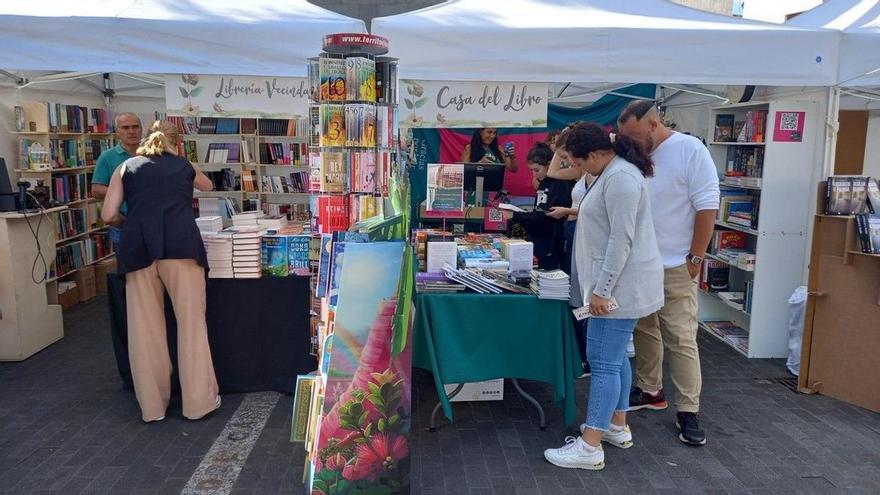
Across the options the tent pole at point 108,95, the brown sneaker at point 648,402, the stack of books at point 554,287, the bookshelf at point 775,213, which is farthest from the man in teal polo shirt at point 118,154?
the bookshelf at point 775,213

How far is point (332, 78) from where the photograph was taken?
309 cm

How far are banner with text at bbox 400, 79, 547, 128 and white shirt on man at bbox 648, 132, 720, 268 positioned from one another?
4.36 ft

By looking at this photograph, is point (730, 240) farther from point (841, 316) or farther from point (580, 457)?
point (580, 457)

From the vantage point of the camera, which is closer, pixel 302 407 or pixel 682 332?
pixel 302 407

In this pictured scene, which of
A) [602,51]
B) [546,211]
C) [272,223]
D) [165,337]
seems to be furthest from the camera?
[546,211]

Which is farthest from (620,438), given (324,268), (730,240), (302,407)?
(730,240)

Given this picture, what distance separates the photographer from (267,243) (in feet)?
12.8

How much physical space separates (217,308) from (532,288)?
1956 mm

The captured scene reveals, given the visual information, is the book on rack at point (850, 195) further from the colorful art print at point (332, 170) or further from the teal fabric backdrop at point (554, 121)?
the teal fabric backdrop at point (554, 121)

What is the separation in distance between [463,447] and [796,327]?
9.22 feet

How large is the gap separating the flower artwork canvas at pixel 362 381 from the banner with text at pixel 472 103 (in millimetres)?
2169

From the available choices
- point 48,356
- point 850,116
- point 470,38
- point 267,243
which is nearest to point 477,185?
point 470,38

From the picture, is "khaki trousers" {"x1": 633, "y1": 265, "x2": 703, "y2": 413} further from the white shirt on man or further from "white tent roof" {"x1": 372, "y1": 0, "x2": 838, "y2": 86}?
"white tent roof" {"x1": 372, "y1": 0, "x2": 838, "y2": 86}

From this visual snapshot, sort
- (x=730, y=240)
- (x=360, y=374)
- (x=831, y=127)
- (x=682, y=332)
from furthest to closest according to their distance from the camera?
(x=730, y=240) → (x=831, y=127) → (x=682, y=332) → (x=360, y=374)
